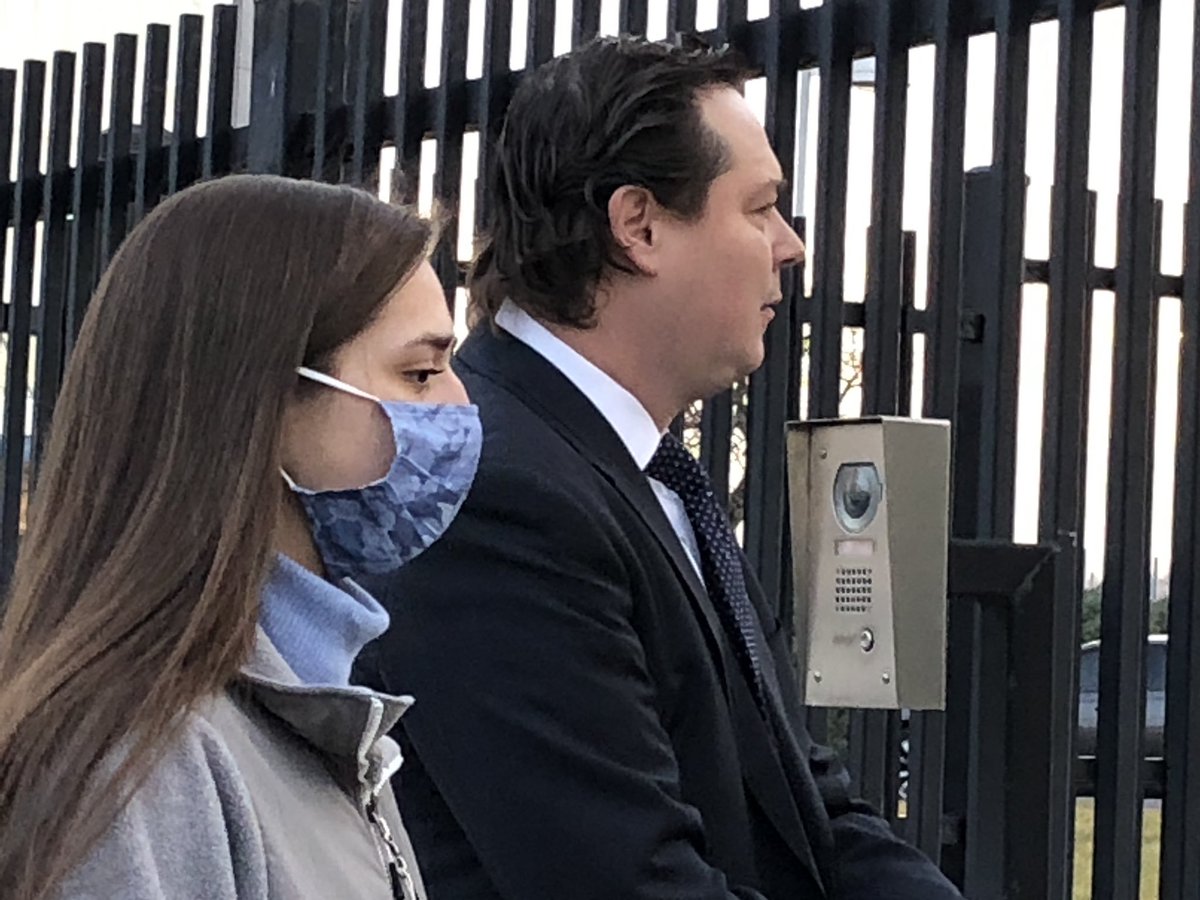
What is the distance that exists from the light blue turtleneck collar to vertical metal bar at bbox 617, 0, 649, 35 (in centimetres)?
242

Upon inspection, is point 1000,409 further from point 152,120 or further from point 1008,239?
point 152,120

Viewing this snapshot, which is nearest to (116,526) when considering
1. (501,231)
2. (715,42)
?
(501,231)

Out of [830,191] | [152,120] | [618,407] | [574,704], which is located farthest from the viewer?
[152,120]

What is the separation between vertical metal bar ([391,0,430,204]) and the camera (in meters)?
4.47

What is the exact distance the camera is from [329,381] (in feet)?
6.02

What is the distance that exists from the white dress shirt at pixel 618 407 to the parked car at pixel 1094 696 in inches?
48.3

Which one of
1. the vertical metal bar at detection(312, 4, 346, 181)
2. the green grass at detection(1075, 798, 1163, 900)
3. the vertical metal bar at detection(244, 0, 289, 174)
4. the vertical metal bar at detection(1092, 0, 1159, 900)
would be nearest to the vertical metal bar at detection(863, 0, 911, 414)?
the vertical metal bar at detection(1092, 0, 1159, 900)

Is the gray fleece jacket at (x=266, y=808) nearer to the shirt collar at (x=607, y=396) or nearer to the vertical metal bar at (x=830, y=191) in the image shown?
the shirt collar at (x=607, y=396)

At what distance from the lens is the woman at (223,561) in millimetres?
1517

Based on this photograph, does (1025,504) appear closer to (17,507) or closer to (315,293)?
(315,293)

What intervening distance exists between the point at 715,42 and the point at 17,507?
2730 mm

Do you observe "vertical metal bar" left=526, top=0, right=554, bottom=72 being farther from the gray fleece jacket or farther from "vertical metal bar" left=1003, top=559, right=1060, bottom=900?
the gray fleece jacket

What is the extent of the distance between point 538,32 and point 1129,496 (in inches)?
60.5

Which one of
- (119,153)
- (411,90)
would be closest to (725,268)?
(411,90)
